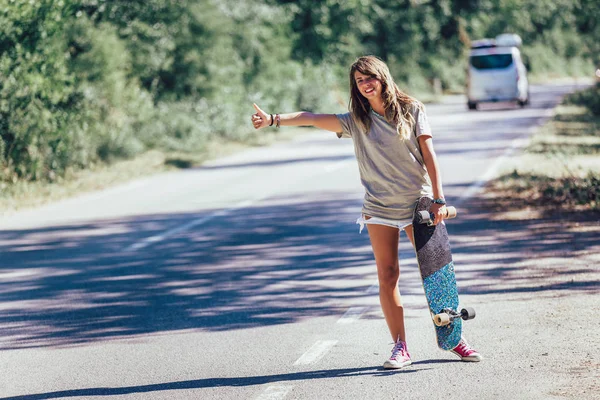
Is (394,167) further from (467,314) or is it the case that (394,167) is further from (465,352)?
(465,352)

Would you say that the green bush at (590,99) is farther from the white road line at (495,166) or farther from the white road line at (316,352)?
the white road line at (316,352)

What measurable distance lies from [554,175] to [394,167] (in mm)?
11374

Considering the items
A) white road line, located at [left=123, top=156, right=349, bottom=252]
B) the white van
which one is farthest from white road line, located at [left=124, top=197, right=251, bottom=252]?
the white van

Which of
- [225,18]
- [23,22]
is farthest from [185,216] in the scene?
[225,18]

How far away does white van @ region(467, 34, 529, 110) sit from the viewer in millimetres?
40406

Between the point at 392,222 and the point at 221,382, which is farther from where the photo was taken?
the point at 392,222

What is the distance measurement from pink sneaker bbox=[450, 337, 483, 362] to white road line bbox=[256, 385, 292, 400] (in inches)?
43.8

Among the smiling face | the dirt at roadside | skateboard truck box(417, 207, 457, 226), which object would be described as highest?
the smiling face

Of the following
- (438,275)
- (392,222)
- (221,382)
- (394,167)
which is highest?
(394,167)

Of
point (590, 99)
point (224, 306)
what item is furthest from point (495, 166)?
point (590, 99)

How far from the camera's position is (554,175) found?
674 inches

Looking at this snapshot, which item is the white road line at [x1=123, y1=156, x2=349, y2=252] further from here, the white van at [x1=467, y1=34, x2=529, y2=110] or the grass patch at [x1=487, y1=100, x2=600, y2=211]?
the white van at [x1=467, y1=34, x2=529, y2=110]

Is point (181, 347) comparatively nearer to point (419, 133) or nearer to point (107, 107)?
point (419, 133)

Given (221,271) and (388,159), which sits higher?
(388,159)
